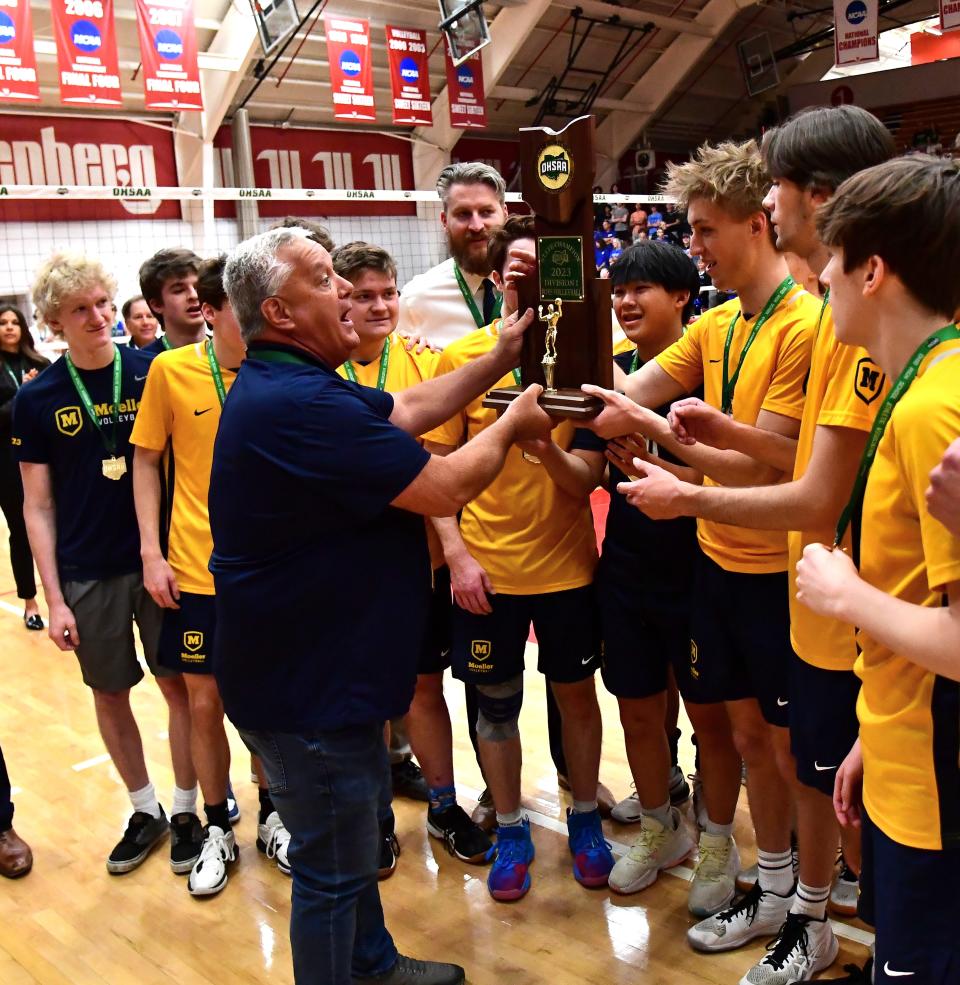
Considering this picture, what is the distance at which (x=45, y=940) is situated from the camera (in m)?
3.12

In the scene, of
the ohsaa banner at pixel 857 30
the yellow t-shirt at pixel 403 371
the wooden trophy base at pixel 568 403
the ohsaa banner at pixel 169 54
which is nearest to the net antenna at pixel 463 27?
the ohsaa banner at pixel 169 54

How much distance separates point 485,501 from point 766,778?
117 centimetres

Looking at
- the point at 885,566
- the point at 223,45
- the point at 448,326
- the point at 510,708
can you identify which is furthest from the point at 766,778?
the point at 223,45

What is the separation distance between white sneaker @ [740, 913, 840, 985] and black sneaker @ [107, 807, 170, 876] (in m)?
2.10

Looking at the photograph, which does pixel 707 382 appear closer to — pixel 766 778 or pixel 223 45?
pixel 766 778

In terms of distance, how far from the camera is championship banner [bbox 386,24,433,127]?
12.5 metres

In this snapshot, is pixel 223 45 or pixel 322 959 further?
pixel 223 45

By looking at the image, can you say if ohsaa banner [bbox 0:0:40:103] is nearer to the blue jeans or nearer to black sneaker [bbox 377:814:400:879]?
black sneaker [bbox 377:814:400:879]

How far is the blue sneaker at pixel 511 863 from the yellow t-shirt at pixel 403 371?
3.00 feet

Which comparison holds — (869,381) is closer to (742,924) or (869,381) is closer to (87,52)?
(742,924)

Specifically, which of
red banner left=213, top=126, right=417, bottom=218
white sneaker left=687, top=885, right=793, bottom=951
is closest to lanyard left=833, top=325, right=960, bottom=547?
white sneaker left=687, top=885, right=793, bottom=951

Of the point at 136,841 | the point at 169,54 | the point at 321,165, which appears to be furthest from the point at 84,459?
the point at 321,165

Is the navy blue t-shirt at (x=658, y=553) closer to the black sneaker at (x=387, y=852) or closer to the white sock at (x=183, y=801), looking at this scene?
the black sneaker at (x=387, y=852)

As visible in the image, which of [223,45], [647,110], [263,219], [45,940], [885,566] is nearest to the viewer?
[885,566]
